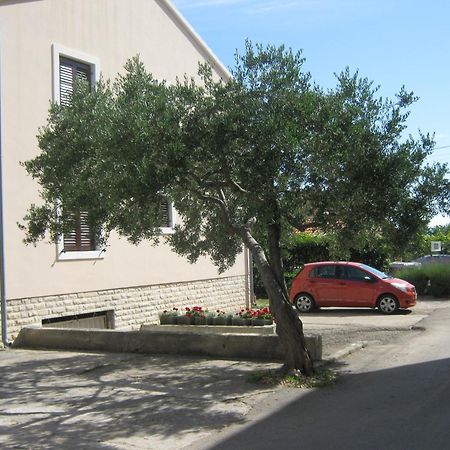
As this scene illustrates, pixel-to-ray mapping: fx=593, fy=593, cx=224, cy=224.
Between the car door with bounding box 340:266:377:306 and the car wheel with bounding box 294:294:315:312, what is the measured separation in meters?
1.02

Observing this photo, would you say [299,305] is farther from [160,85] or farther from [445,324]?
[160,85]

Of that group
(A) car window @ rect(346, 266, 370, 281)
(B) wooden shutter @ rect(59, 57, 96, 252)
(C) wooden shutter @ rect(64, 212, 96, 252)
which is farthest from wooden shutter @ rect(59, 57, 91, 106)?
(A) car window @ rect(346, 266, 370, 281)

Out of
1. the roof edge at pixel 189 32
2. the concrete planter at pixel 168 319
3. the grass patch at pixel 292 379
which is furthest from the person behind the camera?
the roof edge at pixel 189 32

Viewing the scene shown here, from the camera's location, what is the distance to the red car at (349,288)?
17.1 metres

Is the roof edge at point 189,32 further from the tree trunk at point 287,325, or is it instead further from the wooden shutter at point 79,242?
the tree trunk at point 287,325

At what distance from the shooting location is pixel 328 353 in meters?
10.3

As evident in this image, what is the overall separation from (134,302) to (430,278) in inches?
473

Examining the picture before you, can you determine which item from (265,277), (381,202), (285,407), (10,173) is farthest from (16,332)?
(381,202)

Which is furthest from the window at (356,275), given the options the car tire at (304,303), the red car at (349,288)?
the car tire at (304,303)

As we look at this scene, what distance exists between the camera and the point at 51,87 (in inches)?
513

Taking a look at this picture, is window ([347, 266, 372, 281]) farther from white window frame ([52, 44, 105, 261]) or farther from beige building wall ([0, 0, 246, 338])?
white window frame ([52, 44, 105, 261])

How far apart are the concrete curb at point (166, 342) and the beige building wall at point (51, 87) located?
1.07 metres

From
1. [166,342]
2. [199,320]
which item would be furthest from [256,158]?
[199,320]

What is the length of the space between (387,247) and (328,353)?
7.95ft
